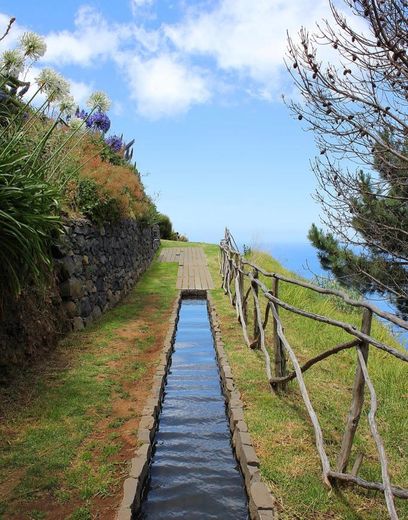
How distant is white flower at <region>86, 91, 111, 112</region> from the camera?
592 centimetres

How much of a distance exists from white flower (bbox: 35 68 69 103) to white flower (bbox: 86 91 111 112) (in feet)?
1.93

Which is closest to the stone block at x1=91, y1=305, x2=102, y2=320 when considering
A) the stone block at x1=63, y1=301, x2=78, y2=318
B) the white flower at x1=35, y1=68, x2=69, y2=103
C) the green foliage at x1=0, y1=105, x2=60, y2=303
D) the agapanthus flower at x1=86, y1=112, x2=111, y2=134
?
the stone block at x1=63, y1=301, x2=78, y2=318

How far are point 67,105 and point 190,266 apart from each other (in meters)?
10.7

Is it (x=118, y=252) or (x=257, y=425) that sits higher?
(x=118, y=252)

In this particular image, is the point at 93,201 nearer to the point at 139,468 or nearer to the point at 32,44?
the point at 32,44

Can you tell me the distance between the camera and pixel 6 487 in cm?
330

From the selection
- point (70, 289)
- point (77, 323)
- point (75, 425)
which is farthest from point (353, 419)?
point (77, 323)

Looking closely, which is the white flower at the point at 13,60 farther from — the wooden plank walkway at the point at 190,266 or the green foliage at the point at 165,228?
the green foliage at the point at 165,228

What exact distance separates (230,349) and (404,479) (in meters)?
3.52

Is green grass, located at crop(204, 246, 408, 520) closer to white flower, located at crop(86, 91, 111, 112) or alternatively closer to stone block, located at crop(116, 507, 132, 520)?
stone block, located at crop(116, 507, 132, 520)

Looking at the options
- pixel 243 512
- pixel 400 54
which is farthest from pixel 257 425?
pixel 400 54

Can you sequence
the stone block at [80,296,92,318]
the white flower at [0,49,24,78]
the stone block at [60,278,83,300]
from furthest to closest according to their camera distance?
the stone block at [80,296,92,318] < the stone block at [60,278,83,300] < the white flower at [0,49,24,78]

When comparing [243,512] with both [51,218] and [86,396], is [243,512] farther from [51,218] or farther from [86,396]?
[51,218]

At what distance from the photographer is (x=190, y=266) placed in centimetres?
1617
